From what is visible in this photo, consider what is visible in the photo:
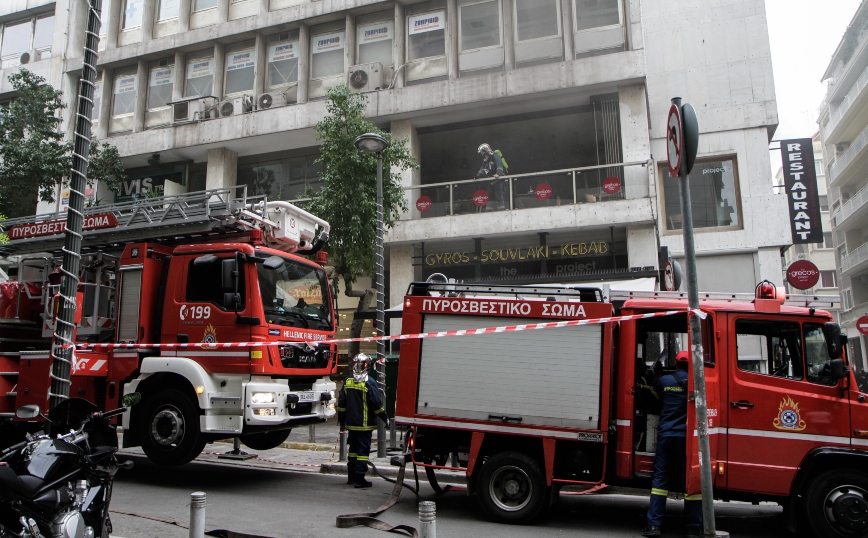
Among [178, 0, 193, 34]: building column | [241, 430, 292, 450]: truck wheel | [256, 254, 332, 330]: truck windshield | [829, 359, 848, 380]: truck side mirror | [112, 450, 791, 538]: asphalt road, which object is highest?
[178, 0, 193, 34]: building column

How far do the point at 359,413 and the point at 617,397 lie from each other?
3393 mm

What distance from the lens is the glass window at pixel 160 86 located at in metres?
22.7

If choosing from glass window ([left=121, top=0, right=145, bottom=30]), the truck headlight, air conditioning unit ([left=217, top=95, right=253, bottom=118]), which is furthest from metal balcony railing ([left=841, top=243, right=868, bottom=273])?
the truck headlight

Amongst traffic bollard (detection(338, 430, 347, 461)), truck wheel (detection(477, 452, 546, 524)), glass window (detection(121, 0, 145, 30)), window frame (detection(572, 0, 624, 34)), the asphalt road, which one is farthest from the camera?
glass window (detection(121, 0, 145, 30))

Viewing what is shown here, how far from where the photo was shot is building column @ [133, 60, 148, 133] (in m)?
22.6

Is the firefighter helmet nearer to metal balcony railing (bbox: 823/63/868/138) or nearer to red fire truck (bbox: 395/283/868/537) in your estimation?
red fire truck (bbox: 395/283/868/537)

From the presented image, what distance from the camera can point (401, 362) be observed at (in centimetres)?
696

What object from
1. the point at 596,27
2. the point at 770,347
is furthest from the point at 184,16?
the point at 770,347

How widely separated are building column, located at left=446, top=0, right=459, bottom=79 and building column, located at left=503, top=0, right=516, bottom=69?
4.94ft

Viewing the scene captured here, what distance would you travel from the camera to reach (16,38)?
26672 millimetres

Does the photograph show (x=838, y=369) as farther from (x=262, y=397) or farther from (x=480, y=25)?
(x=480, y=25)

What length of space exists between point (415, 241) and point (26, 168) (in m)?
10.9

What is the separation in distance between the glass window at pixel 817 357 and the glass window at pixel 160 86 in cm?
2194

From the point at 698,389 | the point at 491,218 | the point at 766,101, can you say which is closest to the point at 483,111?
the point at 491,218
